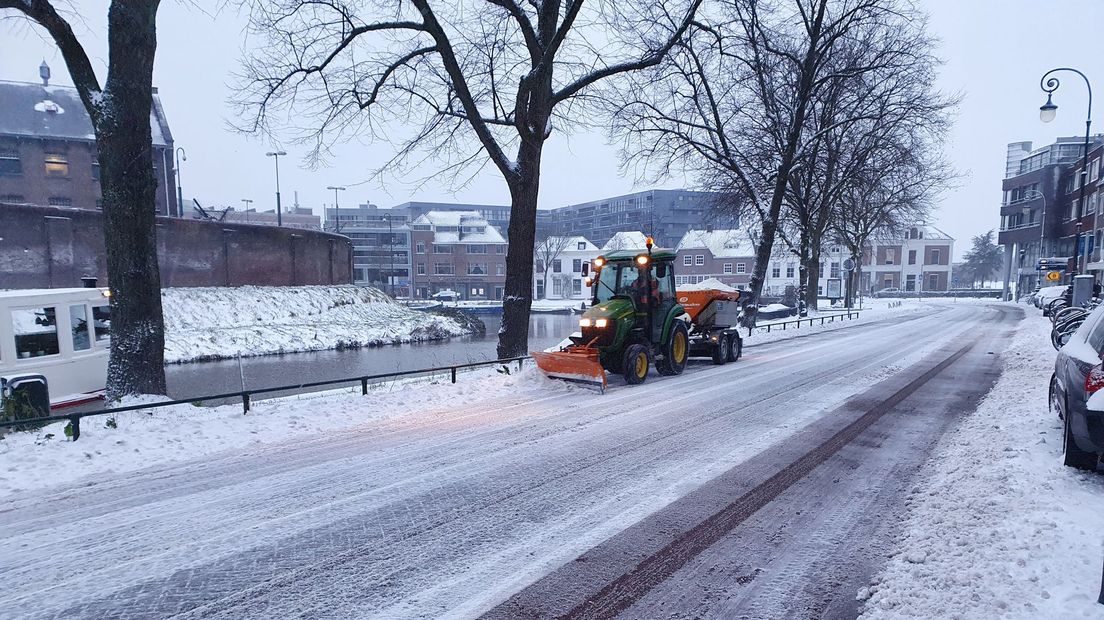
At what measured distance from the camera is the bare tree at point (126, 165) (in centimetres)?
744

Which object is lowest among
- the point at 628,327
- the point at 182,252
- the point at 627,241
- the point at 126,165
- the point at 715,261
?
the point at 628,327

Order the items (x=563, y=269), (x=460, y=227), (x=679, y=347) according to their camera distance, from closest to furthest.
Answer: (x=679, y=347) < (x=460, y=227) < (x=563, y=269)

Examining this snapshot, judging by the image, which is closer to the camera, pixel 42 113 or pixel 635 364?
pixel 635 364

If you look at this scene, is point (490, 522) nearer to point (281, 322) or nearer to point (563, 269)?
point (281, 322)

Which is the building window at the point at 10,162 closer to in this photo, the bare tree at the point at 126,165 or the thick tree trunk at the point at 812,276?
the bare tree at the point at 126,165

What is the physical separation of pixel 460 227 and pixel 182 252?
145ft

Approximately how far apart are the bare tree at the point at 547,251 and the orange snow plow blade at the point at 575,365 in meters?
57.0

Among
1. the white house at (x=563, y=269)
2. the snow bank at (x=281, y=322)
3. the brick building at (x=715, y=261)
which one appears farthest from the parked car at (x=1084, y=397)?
the white house at (x=563, y=269)

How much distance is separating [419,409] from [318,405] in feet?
4.98

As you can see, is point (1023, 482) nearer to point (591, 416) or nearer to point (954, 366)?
point (591, 416)

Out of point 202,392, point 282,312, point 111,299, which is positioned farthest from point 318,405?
point 282,312

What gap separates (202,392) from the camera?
60.3 feet

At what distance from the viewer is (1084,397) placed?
470cm

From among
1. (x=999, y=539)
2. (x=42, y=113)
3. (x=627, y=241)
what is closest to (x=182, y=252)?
(x=42, y=113)
